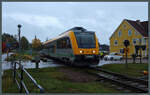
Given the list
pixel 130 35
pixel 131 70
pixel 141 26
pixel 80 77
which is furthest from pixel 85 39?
pixel 141 26

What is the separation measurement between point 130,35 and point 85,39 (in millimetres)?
34545

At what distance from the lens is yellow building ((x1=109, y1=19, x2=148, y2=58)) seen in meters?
44.5

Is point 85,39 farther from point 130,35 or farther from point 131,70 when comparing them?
point 130,35

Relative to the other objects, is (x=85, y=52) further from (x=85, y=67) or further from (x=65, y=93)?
(x=65, y=93)

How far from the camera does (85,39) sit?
15688mm

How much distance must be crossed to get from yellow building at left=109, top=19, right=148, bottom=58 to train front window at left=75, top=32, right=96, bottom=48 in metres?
28.9

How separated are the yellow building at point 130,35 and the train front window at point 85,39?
2893 cm

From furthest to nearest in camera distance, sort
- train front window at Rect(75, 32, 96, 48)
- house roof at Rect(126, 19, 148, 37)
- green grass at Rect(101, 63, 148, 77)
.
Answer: house roof at Rect(126, 19, 148, 37) → train front window at Rect(75, 32, 96, 48) → green grass at Rect(101, 63, 148, 77)

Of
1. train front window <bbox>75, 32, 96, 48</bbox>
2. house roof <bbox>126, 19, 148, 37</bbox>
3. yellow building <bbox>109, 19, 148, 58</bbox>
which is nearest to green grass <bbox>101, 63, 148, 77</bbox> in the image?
train front window <bbox>75, 32, 96, 48</bbox>

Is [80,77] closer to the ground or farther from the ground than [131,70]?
closer to the ground

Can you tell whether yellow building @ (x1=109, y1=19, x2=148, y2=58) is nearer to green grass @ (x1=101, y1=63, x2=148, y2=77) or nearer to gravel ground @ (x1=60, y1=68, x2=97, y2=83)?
green grass @ (x1=101, y1=63, x2=148, y2=77)

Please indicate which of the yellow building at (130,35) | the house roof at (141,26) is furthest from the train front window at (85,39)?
the house roof at (141,26)

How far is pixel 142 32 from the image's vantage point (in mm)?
45344

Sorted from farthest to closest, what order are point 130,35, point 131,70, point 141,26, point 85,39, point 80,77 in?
point 141,26, point 130,35, point 85,39, point 131,70, point 80,77
